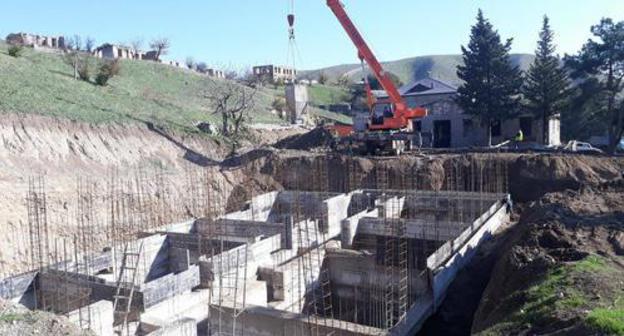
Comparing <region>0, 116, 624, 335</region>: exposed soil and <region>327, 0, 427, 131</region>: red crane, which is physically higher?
<region>327, 0, 427, 131</region>: red crane

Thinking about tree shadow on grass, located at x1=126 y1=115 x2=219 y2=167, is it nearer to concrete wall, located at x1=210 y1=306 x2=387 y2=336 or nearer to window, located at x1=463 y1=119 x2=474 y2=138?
concrete wall, located at x1=210 y1=306 x2=387 y2=336

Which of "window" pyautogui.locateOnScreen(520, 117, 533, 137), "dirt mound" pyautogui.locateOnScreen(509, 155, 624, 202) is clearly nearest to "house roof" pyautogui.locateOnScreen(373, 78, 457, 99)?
"window" pyautogui.locateOnScreen(520, 117, 533, 137)

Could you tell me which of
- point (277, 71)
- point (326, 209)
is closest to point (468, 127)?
point (326, 209)

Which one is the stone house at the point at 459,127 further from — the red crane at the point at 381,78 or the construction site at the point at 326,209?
the red crane at the point at 381,78

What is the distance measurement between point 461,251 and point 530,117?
13862mm

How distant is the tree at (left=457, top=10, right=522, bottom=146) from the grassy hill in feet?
38.5

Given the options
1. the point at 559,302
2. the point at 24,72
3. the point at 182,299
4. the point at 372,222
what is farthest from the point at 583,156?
the point at 24,72

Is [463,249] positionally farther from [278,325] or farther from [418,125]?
[418,125]

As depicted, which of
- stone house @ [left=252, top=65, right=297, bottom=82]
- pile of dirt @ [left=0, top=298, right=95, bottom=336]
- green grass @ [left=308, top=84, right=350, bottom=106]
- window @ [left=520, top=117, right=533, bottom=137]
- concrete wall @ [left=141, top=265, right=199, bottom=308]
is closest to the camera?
pile of dirt @ [left=0, top=298, right=95, bottom=336]

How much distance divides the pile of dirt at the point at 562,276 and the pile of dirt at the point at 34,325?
4.75 metres

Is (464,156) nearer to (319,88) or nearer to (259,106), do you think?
(259,106)

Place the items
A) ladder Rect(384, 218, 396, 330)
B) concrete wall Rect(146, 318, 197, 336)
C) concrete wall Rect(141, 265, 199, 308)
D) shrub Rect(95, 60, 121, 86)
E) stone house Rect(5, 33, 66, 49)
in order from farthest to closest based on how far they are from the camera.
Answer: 1. stone house Rect(5, 33, 66, 49)
2. shrub Rect(95, 60, 121, 86)
3. ladder Rect(384, 218, 396, 330)
4. concrete wall Rect(141, 265, 199, 308)
5. concrete wall Rect(146, 318, 197, 336)

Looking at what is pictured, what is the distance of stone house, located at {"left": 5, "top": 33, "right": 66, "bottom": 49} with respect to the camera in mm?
36719

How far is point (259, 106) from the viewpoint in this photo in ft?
108
